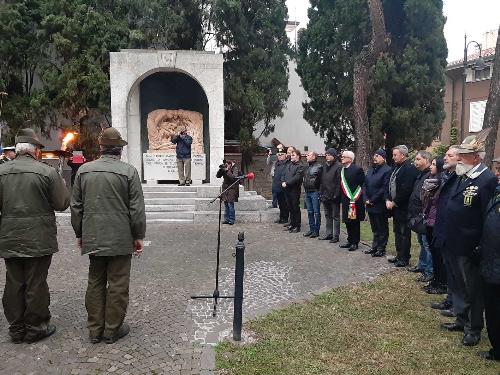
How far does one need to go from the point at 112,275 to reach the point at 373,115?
1350 cm

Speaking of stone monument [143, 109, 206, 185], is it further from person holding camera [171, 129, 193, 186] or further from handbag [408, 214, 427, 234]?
handbag [408, 214, 427, 234]

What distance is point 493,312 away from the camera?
158 inches

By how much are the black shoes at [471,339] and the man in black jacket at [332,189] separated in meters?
4.41

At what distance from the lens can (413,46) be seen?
52.9 ft

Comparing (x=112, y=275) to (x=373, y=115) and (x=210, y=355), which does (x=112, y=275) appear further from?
(x=373, y=115)

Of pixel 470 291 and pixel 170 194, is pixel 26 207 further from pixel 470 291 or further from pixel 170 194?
pixel 170 194

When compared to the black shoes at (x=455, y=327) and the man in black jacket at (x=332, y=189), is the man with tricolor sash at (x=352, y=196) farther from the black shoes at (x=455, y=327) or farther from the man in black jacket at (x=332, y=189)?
the black shoes at (x=455, y=327)

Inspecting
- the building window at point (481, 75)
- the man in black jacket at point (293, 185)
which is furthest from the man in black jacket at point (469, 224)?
the building window at point (481, 75)

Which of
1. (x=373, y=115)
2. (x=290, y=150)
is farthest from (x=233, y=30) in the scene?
(x=290, y=150)

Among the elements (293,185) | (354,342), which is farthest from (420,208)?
(293,185)

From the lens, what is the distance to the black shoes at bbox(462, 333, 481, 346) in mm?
4387

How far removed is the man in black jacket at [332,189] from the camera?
864 centimetres

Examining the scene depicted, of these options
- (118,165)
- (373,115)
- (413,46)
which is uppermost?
(413,46)

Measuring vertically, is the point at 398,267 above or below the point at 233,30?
below
